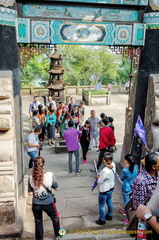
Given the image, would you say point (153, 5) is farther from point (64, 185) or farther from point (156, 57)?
point (64, 185)

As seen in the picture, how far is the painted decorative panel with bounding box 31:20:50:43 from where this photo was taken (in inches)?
176

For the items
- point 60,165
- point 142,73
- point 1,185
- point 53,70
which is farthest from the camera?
point 53,70

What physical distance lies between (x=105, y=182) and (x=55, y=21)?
3076 millimetres

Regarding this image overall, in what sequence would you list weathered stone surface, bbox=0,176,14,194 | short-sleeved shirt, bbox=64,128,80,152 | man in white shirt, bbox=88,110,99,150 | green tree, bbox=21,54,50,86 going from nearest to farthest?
1. weathered stone surface, bbox=0,176,14,194
2. short-sleeved shirt, bbox=64,128,80,152
3. man in white shirt, bbox=88,110,99,150
4. green tree, bbox=21,54,50,86

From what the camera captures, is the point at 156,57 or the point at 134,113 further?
the point at 134,113

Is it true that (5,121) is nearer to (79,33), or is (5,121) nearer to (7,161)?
(7,161)

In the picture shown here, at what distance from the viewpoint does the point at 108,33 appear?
471 cm

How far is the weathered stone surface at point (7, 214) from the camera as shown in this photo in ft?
12.6

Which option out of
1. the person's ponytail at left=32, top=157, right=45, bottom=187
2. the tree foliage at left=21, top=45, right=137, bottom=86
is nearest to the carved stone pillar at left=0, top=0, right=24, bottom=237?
the person's ponytail at left=32, top=157, right=45, bottom=187

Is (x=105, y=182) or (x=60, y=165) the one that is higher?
(x=105, y=182)

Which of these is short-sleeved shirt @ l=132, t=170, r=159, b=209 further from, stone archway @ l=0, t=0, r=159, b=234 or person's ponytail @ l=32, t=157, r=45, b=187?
stone archway @ l=0, t=0, r=159, b=234

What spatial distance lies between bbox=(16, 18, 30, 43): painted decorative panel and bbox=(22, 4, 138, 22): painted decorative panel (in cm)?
17

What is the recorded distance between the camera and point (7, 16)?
13.6ft

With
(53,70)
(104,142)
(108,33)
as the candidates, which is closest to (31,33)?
(108,33)
